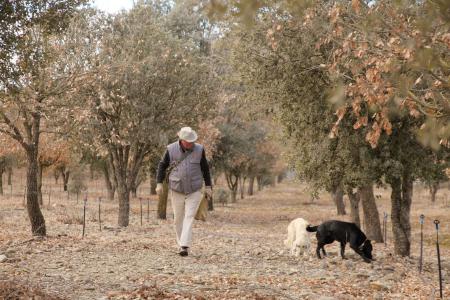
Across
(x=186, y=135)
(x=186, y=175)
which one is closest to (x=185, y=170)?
(x=186, y=175)

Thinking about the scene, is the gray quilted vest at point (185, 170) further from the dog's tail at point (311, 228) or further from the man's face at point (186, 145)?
the dog's tail at point (311, 228)

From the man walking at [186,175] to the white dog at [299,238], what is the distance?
2.94 meters

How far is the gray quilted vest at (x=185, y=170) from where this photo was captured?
498 inches

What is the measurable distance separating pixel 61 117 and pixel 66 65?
16.9ft

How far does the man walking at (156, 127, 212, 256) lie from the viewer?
12.6 metres

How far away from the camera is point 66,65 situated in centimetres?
2236

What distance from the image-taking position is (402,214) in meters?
16.8

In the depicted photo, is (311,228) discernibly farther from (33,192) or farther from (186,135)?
(33,192)

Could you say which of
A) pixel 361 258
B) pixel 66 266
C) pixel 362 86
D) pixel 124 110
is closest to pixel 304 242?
pixel 361 258

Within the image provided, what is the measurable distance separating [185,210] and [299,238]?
10.6 ft

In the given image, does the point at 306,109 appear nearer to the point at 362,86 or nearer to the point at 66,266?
the point at 66,266

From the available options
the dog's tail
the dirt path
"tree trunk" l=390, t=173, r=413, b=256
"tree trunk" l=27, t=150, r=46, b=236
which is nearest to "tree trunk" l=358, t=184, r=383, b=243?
"tree trunk" l=390, t=173, r=413, b=256

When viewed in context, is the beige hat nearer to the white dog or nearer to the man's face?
the man's face

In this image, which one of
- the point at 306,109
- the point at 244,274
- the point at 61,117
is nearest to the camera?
the point at 244,274
